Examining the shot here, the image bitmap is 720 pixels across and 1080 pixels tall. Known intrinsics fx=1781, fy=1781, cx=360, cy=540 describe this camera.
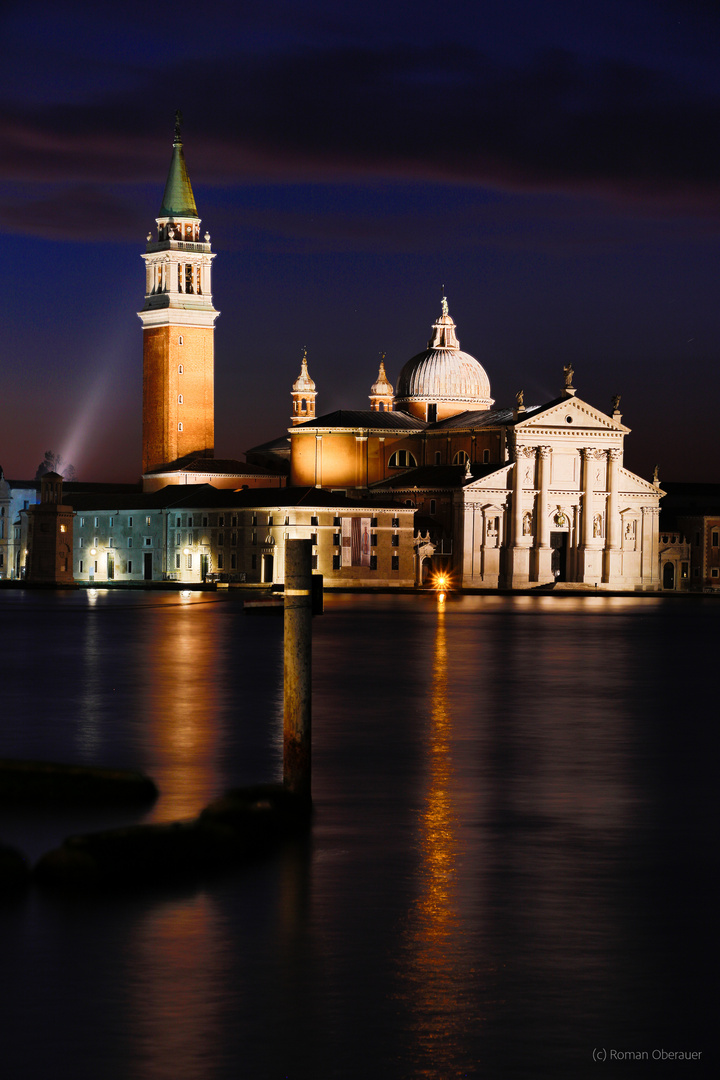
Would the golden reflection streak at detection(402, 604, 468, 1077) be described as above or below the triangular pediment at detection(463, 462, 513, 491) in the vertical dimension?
below

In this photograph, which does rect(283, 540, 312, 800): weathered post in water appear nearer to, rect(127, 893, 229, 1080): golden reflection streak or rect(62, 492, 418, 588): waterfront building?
rect(127, 893, 229, 1080): golden reflection streak

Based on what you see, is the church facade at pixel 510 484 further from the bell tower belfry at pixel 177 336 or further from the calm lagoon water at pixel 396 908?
the calm lagoon water at pixel 396 908

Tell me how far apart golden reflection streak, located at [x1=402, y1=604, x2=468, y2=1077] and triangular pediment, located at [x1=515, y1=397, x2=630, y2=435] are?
79.7m

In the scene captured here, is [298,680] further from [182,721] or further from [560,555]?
[560,555]

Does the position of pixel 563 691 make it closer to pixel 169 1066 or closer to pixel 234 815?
pixel 234 815

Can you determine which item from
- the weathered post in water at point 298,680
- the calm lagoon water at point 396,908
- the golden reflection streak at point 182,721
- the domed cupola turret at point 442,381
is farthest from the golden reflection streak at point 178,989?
the domed cupola turret at point 442,381

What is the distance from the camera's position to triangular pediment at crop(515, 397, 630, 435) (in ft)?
308

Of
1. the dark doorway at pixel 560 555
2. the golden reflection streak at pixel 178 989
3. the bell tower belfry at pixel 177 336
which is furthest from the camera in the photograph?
the bell tower belfry at pixel 177 336

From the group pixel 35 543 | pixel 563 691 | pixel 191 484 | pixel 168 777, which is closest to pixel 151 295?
pixel 191 484

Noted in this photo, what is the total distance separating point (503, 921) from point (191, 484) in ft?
306

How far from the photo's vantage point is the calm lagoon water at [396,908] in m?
7.67

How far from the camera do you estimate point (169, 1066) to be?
7.33m

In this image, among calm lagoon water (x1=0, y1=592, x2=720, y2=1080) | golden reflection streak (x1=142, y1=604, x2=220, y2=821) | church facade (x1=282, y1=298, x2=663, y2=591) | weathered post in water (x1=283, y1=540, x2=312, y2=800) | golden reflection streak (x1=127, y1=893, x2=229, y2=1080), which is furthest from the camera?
church facade (x1=282, y1=298, x2=663, y2=591)

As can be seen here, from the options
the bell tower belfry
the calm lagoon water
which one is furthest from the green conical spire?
the calm lagoon water
